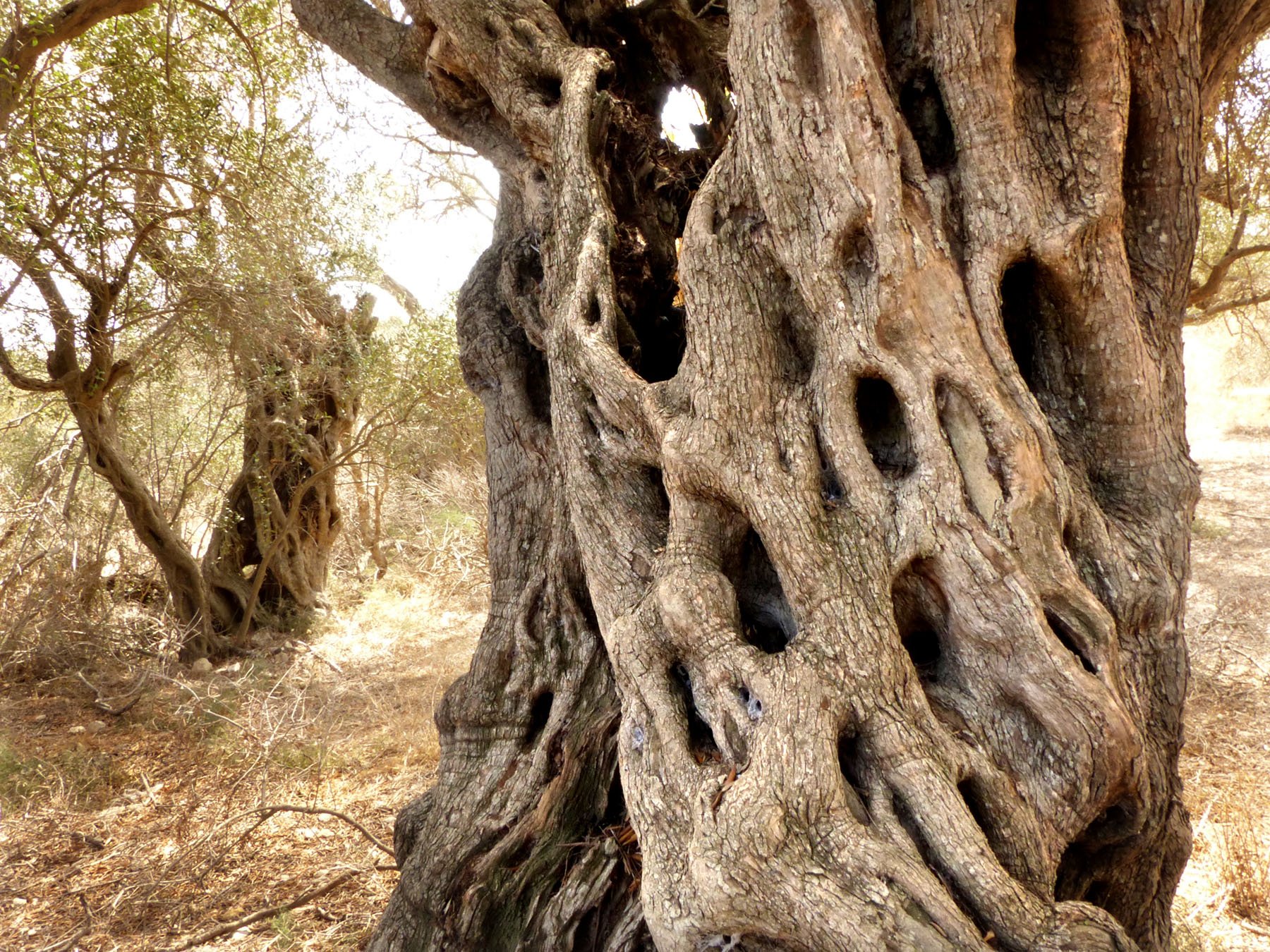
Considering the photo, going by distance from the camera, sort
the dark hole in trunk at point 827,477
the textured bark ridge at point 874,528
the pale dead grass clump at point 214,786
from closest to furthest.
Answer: the textured bark ridge at point 874,528, the dark hole in trunk at point 827,477, the pale dead grass clump at point 214,786

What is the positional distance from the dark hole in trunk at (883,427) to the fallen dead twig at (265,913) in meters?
3.25

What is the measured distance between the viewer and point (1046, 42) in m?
2.88

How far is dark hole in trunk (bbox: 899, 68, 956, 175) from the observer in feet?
9.59

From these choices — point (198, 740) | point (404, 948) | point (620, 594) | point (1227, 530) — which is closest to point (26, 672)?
point (198, 740)

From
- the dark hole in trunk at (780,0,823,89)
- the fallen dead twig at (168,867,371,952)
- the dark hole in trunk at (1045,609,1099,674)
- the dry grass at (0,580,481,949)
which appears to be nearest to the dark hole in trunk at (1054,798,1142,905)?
the dark hole in trunk at (1045,609,1099,674)

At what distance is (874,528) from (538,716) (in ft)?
5.54

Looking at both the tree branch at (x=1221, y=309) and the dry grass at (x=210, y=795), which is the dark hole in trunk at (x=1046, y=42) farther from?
the tree branch at (x=1221, y=309)

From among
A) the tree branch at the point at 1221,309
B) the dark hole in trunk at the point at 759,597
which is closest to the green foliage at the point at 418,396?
the dark hole in trunk at the point at 759,597

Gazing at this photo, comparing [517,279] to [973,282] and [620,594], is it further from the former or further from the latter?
[973,282]

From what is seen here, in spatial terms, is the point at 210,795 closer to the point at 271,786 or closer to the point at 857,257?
the point at 271,786

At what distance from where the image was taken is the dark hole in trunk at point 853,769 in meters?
2.31

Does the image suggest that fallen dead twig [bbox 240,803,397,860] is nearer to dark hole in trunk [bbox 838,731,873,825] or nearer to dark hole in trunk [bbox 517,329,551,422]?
dark hole in trunk [bbox 517,329,551,422]

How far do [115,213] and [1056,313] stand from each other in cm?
581

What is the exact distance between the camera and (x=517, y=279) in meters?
3.88
